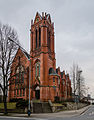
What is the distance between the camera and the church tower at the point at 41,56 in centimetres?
4122

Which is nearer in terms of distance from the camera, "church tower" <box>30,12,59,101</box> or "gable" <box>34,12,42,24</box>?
"church tower" <box>30,12,59,101</box>

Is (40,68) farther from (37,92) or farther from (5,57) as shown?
(5,57)

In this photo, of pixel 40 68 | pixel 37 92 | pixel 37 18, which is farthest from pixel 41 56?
pixel 37 18

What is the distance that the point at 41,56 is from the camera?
4275cm

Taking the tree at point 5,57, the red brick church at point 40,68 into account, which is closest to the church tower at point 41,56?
the red brick church at point 40,68

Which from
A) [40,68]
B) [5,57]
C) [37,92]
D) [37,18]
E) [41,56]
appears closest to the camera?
[5,57]

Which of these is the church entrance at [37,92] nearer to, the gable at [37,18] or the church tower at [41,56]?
the church tower at [41,56]

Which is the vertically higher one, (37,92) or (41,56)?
(41,56)

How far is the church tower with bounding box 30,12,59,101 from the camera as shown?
135 feet

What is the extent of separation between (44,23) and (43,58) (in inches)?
437

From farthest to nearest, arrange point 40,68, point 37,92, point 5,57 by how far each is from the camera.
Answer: point 37,92 < point 40,68 < point 5,57

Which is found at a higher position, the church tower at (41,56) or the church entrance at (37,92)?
the church tower at (41,56)

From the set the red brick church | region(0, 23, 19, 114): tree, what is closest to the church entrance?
the red brick church

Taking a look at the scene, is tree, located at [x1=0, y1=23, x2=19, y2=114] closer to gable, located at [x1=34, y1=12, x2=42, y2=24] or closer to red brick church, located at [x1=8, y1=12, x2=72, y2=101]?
red brick church, located at [x1=8, y1=12, x2=72, y2=101]
